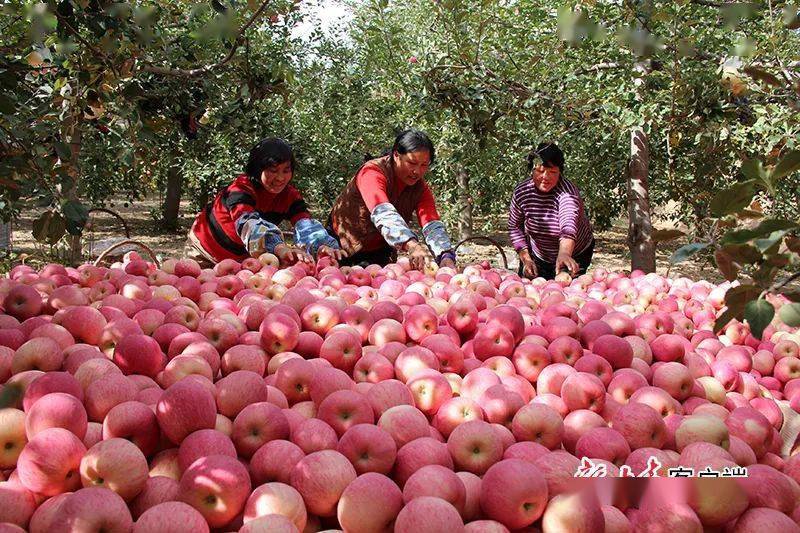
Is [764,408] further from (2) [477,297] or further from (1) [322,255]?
(1) [322,255]

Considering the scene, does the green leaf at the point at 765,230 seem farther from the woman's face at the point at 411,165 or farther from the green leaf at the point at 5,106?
the woman's face at the point at 411,165

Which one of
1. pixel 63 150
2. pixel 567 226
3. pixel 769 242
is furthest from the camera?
pixel 567 226

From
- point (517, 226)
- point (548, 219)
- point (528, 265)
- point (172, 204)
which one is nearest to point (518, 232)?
point (517, 226)

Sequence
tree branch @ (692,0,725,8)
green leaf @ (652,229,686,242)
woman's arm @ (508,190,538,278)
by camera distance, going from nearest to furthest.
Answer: green leaf @ (652,229,686,242) → tree branch @ (692,0,725,8) → woman's arm @ (508,190,538,278)

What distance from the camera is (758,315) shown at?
36.8 inches

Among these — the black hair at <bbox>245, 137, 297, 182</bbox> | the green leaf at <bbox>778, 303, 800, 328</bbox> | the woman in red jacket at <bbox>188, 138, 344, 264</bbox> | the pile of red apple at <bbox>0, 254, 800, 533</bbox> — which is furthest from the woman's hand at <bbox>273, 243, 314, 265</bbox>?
the green leaf at <bbox>778, 303, 800, 328</bbox>

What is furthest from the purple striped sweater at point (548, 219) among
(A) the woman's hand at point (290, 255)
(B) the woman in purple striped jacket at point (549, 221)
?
(A) the woman's hand at point (290, 255)

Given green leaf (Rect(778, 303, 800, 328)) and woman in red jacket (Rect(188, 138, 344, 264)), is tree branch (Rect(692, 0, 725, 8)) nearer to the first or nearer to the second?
woman in red jacket (Rect(188, 138, 344, 264))

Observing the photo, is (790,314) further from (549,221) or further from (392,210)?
(549,221)

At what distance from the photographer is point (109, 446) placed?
1430mm

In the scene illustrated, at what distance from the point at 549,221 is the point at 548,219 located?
2 cm

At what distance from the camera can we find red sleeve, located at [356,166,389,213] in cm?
391

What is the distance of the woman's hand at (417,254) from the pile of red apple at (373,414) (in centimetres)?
92

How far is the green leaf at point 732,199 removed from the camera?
3.37ft
